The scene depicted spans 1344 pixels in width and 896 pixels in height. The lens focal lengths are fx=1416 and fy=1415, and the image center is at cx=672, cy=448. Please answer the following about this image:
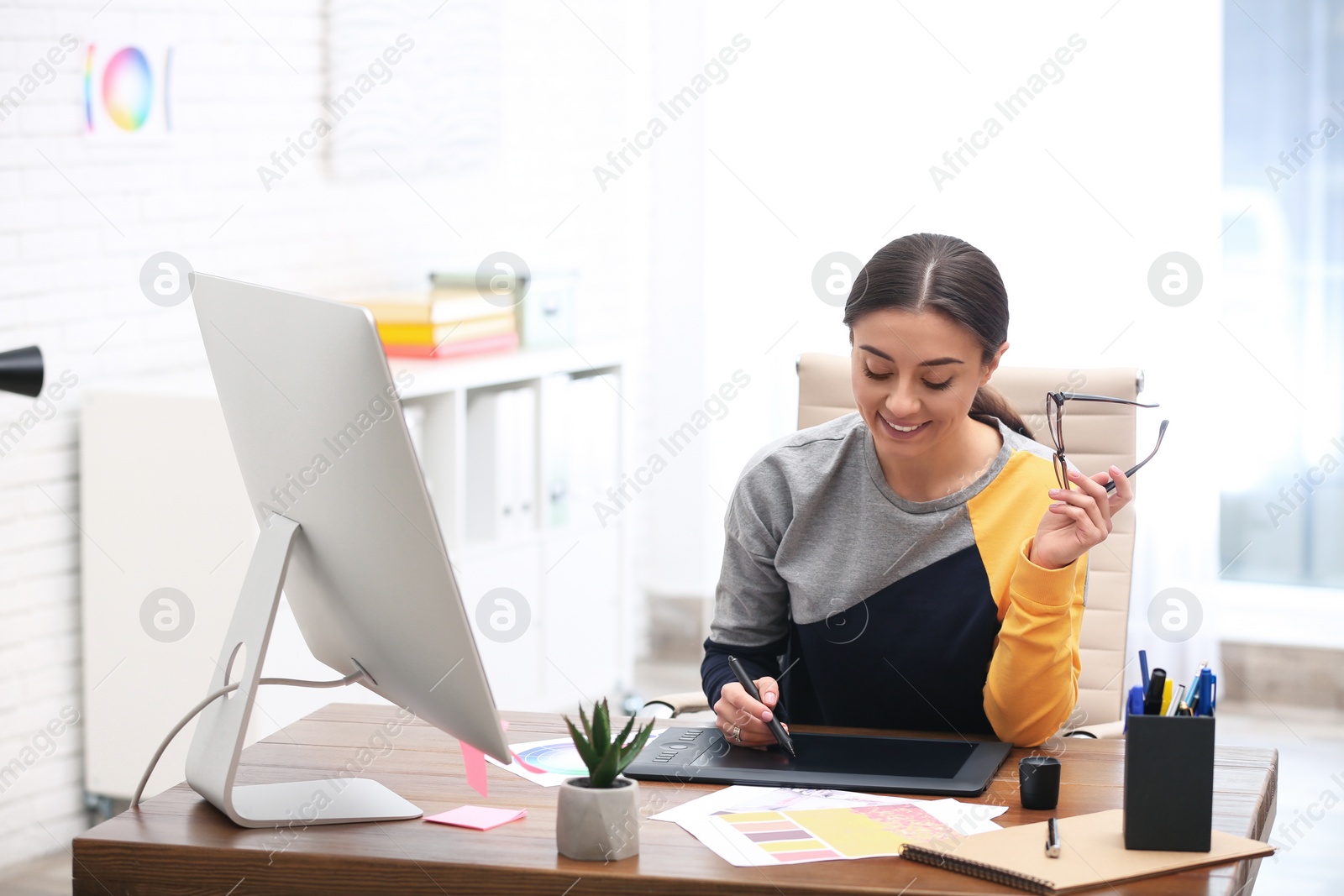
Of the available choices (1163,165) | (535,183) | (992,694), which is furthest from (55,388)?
(1163,165)

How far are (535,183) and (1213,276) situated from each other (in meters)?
1.96

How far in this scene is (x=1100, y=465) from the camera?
6.73 ft

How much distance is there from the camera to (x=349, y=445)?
3.99 ft

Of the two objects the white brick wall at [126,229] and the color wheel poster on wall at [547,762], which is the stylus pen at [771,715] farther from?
the white brick wall at [126,229]

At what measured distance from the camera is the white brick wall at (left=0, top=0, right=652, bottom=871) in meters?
2.76

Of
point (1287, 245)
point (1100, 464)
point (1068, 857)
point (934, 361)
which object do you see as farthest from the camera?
point (1287, 245)

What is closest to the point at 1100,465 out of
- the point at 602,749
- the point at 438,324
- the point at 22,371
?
the point at 602,749

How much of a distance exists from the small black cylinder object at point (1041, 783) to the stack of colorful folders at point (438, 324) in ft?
7.41

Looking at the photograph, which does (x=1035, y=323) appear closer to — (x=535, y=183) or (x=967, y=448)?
(x=535, y=183)

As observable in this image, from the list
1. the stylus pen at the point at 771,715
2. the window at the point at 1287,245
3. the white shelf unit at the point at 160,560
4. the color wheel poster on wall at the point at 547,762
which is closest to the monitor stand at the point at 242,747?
the color wheel poster on wall at the point at 547,762

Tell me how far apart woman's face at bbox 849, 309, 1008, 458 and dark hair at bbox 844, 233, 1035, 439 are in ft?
0.04

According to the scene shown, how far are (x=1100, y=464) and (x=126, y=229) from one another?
2.04 m

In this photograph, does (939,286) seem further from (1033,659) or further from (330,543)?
(330,543)

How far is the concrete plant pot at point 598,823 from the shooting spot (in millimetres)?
1197
